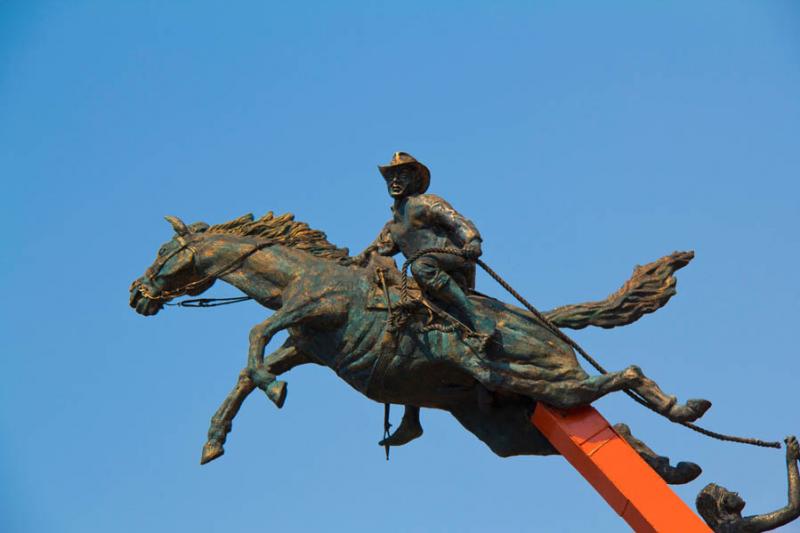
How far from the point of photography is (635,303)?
45.8 ft

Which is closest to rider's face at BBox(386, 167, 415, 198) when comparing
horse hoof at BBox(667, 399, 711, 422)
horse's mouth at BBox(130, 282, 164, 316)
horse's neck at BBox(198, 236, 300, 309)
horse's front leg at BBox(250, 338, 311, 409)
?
horse's neck at BBox(198, 236, 300, 309)

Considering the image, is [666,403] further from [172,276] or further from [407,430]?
[172,276]

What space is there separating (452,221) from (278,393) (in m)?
2.10

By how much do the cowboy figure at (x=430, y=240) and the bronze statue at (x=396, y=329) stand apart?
0.03 meters

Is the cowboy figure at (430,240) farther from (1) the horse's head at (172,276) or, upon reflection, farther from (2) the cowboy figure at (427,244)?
(1) the horse's head at (172,276)

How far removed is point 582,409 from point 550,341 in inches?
24.6

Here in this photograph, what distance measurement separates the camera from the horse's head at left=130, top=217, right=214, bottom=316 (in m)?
14.0

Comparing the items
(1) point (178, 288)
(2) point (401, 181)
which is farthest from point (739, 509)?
(1) point (178, 288)

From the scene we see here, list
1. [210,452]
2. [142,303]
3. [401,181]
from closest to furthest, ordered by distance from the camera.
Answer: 1. [210,452]
2. [401,181]
3. [142,303]

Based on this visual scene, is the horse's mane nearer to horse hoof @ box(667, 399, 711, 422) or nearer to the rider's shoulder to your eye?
the rider's shoulder

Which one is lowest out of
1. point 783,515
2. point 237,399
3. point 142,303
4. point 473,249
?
point 783,515

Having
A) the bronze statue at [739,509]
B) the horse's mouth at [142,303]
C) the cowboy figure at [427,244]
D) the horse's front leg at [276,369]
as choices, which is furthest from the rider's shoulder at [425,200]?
the bronze statue at [739,509]

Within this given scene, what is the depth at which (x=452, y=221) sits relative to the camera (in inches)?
536

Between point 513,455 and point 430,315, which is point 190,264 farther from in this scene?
point 513,455
